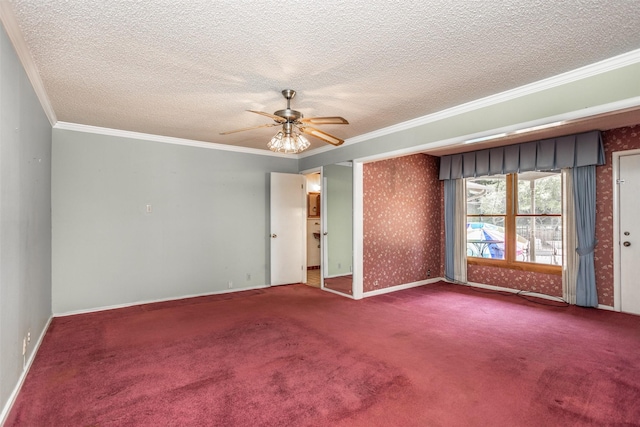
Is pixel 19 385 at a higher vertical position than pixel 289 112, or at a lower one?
lower

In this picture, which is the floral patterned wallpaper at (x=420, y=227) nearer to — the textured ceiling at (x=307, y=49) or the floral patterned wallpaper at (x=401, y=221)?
the floral patterned wallpaper at (x=401, y=221)

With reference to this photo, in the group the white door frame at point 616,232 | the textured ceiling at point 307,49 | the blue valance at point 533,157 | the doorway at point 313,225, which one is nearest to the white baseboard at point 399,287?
the blue valance at point 533,157

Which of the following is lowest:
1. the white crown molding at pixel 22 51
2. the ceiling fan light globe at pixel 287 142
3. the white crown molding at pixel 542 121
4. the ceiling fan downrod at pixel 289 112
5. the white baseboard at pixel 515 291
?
the white baseboard at pixel 515 291

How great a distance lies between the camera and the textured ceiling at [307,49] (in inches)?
75.9

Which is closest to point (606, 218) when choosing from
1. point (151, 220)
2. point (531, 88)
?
point (531, 88)

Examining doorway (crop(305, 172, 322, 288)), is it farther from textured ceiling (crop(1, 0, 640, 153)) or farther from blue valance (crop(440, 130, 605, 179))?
textured ceiling (crop(1, 0, 640, 153))

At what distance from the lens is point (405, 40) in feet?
7.39

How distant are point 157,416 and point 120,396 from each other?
1.45 feet

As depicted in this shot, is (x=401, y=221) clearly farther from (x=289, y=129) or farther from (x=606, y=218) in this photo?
(x=289, y=129)

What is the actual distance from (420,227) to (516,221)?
154 cm

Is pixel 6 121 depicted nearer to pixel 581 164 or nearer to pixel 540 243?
pixel 581 164

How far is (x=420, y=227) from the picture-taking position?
6.04 meters

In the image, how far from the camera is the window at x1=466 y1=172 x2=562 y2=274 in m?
5.09

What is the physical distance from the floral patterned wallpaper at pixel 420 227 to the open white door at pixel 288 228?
54.8 inches
